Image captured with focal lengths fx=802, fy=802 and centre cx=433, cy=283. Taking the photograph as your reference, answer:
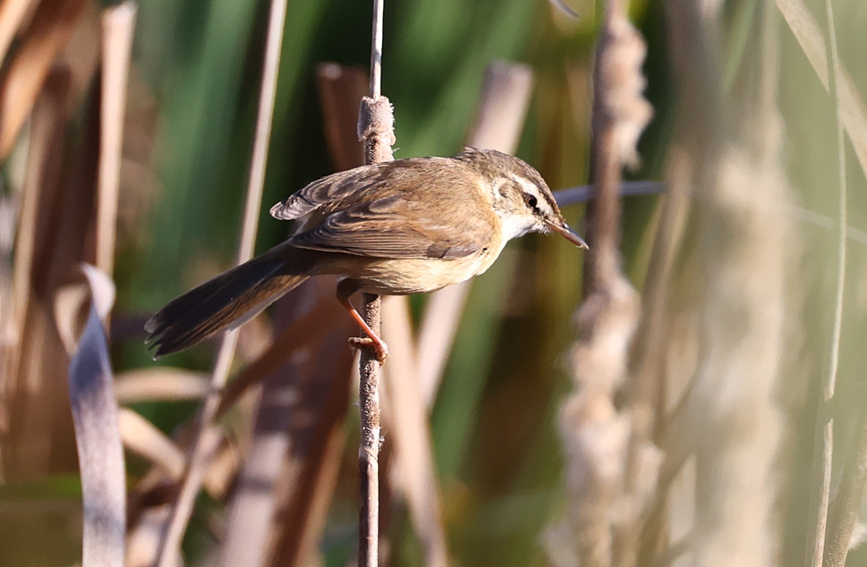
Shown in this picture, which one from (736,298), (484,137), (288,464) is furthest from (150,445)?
(736,298)

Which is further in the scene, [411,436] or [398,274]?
[411,436]

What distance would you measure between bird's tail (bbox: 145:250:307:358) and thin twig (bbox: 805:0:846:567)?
934 mm

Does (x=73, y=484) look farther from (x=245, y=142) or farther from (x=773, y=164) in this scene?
(x=773, y=164)

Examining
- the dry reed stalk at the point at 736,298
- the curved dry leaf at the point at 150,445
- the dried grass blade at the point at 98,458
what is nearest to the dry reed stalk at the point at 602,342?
the dry reed stalk at the point at 736,298

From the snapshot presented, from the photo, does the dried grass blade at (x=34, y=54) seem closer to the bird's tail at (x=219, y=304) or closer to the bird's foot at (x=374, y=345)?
the bird's tail at (x=219, y=304)

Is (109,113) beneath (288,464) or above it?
above

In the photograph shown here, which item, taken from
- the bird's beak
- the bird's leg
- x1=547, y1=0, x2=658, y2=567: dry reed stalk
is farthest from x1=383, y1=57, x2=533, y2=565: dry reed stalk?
x1=547, y1=0, x2=658, y2=567: dry reed stalk

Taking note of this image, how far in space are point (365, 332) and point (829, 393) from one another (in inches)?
32.3

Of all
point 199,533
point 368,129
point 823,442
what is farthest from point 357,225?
point 199,533

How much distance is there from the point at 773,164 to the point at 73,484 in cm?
153

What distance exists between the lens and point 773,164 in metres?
1.18

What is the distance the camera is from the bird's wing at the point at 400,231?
5.12 feet

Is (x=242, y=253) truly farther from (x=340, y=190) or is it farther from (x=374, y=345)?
(x=374, y=345)

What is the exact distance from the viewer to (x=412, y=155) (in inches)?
81.5
